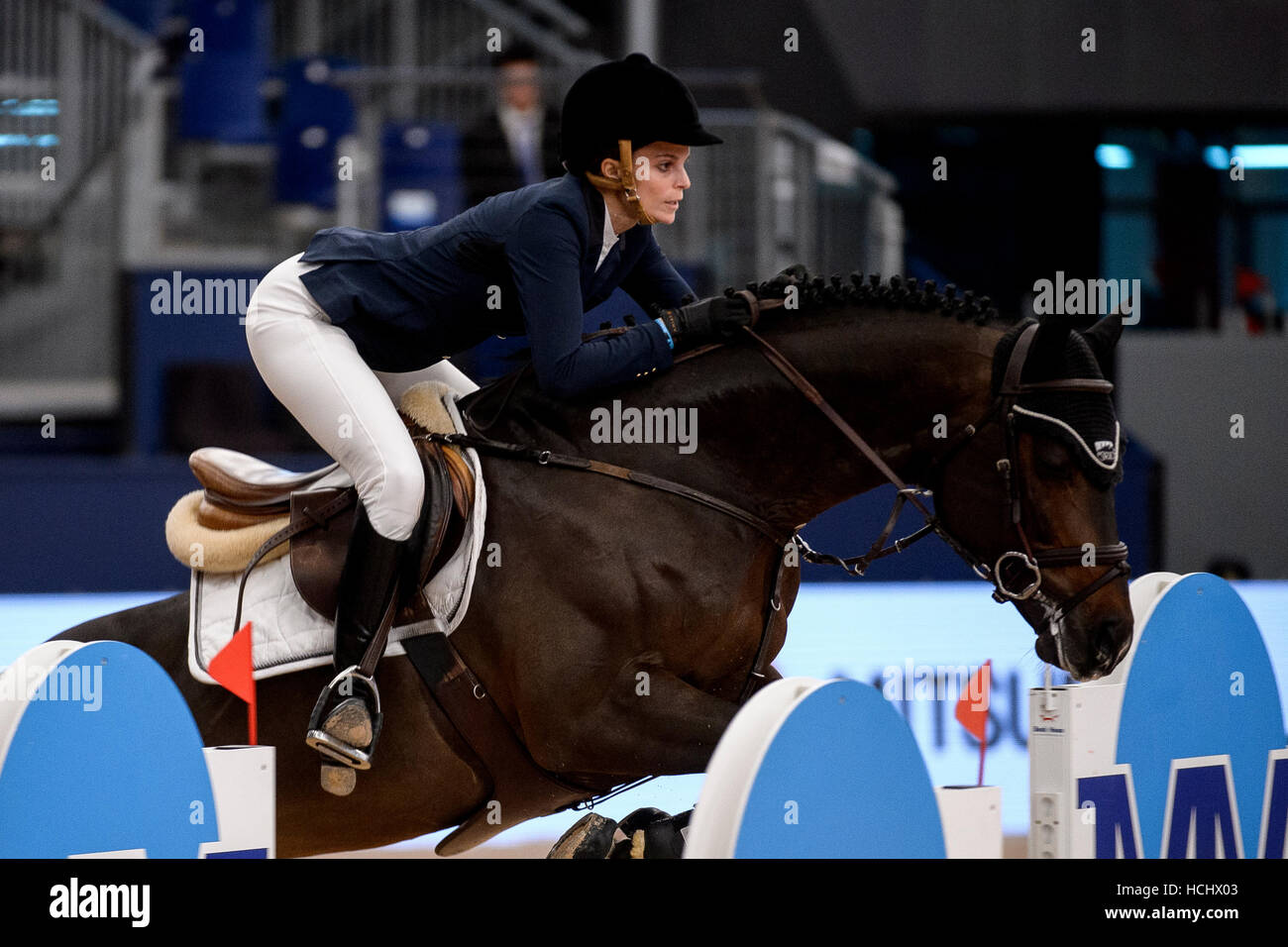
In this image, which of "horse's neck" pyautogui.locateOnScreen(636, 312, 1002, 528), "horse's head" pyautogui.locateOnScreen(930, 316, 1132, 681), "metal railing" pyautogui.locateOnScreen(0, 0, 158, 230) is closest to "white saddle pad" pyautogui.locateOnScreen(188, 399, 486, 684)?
"horse's neck" pyautogui.locateOnScreen(636, 312, 1002, 528)

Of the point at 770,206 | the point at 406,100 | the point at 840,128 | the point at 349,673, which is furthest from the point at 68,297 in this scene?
the point at 349,673

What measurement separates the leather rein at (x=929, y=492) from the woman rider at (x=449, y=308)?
131 mm

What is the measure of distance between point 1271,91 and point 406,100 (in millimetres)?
4789

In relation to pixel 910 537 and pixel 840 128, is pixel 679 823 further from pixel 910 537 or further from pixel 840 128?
pixel 840 128

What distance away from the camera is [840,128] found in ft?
27.6

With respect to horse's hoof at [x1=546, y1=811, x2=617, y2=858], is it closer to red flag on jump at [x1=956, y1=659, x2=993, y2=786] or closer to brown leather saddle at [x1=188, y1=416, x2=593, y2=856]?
brown leather saddle at [x1=188, y1=416, x2=593, y2=856]

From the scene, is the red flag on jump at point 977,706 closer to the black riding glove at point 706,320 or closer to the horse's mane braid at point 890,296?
the horse's mane braid at point 890,296

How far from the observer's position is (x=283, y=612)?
2490 mm

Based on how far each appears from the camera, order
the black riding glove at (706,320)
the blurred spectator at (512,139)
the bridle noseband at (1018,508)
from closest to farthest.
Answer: the bridle noseband at (1018,508), the black riding glove at (706,320), the blurred spectator at (512,139)

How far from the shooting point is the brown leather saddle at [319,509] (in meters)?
2.41

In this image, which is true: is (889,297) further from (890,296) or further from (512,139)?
(512,139)

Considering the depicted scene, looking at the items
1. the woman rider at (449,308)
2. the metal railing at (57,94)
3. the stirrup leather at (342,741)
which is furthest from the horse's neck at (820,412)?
the metal railing at (57,94)

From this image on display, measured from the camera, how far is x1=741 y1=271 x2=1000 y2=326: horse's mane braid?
Result: 8.02 ft

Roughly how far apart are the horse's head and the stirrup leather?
40.9 inches
